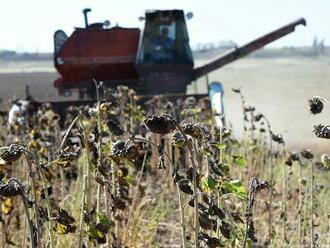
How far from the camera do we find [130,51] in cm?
1135

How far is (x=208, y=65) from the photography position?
11.3 meters

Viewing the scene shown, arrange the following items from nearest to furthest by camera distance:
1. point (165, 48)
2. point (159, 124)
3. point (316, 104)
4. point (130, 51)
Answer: point (159, 124), point (316, 104), point (165, 48), point (130, 51)

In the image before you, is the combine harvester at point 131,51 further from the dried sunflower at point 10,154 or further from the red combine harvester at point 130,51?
the dried sunflower at point 10,154

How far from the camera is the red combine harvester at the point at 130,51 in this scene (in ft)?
36.0

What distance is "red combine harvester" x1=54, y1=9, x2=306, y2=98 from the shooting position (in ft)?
36.0

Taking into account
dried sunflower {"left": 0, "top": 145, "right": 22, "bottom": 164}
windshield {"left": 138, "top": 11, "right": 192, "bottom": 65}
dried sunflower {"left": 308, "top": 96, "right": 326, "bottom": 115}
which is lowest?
dried sunflower {"left": 0, "top": 145, "right": 22, "bottom": 164}

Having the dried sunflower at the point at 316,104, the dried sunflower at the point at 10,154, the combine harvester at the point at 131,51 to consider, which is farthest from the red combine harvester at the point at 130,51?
the dried sunflower at the point at 10,154

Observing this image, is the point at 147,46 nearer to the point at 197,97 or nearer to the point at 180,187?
the point at 197,97

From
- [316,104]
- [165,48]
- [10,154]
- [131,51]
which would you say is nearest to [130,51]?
[131,51]

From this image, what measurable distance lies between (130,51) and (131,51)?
2 cm

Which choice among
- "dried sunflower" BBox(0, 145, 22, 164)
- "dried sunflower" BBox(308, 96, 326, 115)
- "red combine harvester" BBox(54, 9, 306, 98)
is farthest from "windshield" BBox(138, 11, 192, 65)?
"dried sunflower" BBox(0, 145, 22, 164)

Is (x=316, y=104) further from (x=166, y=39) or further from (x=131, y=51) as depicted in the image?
(x=131, y=51)

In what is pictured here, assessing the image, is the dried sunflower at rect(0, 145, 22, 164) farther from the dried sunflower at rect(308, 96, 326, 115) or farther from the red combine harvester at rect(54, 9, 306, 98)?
the red combine harvester at rect(54, 9, 306, 98)

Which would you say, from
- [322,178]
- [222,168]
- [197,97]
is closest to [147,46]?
[197,97]
